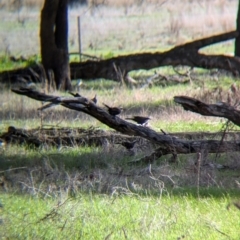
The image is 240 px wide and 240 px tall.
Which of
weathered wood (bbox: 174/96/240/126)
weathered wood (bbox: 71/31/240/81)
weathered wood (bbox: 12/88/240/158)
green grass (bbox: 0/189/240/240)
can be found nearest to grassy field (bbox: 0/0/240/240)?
green grass (bbox: 0/189/240/240)

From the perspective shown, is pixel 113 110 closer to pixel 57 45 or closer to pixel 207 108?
pixel 207 108

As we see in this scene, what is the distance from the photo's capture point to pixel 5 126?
1089cm

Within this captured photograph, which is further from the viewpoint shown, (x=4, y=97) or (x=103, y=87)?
(x=103, y=87)

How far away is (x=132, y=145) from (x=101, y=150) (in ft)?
1.24

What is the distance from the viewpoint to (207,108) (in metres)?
6.81

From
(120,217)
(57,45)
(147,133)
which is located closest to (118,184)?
(147,133)

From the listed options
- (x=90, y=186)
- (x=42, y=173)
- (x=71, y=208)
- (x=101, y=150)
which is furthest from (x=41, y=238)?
(x=101, y=150)

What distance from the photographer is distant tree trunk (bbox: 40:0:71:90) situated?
47.5 ft

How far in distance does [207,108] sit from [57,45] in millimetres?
8463

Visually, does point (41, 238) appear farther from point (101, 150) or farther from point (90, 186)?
point (101, 150)

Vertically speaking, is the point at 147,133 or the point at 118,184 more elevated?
the point at 147,133

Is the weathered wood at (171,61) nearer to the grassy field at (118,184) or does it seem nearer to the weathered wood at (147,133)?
the grassy field at (118,184)

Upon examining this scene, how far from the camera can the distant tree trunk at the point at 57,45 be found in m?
14.5

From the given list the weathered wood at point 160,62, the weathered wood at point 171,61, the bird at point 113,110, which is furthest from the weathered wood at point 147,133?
the weathered wood at point 171,61
